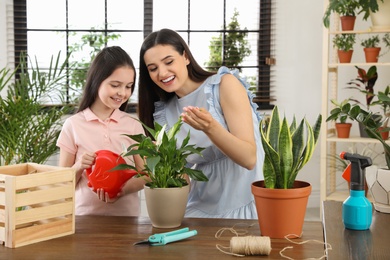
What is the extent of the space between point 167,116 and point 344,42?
284cm

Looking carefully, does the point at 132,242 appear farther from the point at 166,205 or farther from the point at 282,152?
the point at 282,152

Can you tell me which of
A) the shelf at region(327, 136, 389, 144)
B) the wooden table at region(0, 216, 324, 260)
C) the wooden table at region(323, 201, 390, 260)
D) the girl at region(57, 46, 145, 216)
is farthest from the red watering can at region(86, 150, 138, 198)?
the shelf at region(327, 136, 389, 144)

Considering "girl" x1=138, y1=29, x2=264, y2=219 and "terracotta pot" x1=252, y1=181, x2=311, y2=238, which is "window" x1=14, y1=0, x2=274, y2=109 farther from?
"terracotta pot" x1=252, y1=181, x2=311, y2=238

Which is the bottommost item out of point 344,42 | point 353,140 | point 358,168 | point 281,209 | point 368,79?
point 353,140

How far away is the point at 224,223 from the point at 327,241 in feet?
1.19

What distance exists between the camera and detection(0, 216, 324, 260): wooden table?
61.9 inches

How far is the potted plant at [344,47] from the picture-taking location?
16.3 feet

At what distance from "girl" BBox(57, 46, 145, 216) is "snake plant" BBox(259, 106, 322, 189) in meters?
0.83

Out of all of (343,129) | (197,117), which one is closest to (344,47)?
(343,129)

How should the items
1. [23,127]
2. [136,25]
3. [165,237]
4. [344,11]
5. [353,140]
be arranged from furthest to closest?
[136,25], [353,140], [344,11], [23,127], [165,237]

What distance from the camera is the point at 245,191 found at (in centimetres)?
247

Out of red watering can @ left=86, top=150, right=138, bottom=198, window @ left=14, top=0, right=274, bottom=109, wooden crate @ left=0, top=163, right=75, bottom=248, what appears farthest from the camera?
window @ left=14, top=0, right=274, bottom=109

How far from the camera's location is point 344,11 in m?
4.78

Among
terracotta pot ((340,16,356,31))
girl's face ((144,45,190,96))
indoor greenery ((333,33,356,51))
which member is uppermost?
terracotta pot ((340,16,356,31))
